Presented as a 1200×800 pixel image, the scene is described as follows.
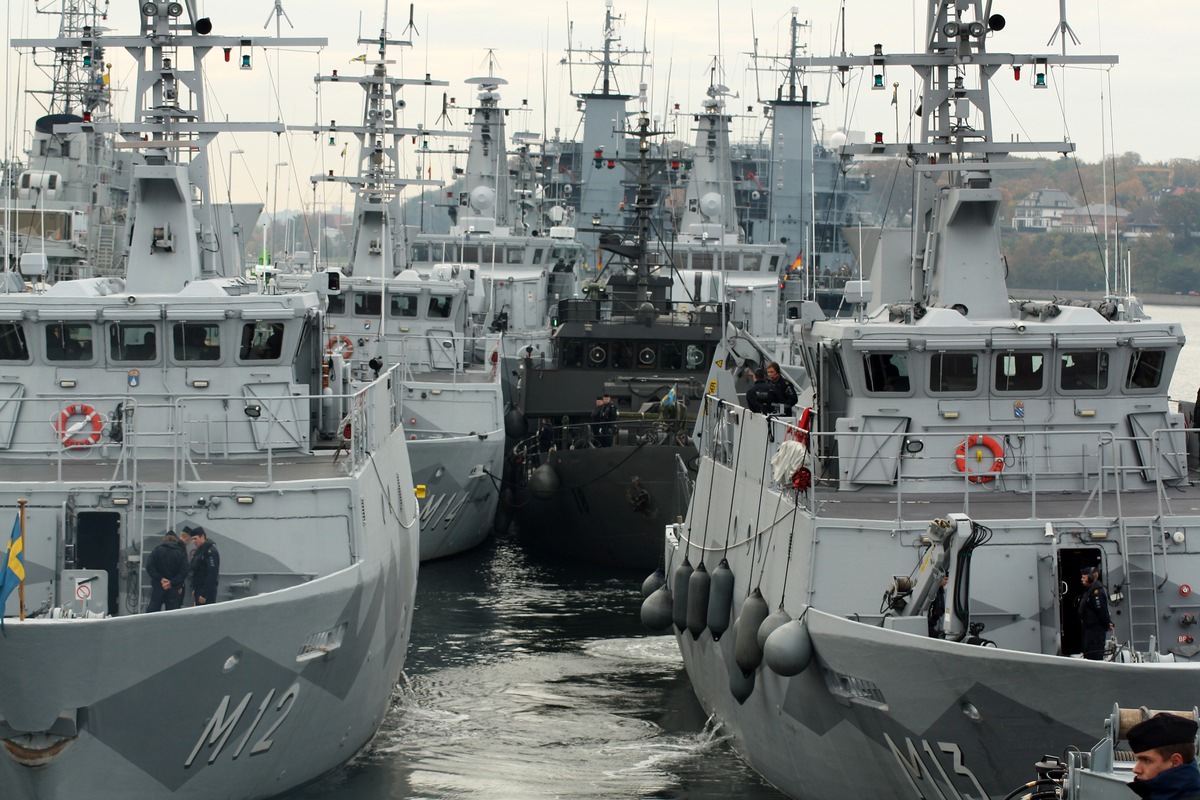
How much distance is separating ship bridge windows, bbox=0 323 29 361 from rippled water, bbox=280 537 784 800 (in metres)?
4.94

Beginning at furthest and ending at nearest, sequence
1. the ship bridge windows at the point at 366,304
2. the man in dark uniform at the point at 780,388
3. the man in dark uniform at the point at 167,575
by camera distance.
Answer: the ship bridge windows at the point at 366,304, the man in dark uniform at the point at 780,388, the man in dark uniform at the point at 167,575

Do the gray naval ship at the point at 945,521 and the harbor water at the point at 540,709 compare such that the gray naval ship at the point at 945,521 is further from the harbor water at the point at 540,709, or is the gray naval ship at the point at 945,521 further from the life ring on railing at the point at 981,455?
the harbor water at the point at 540,709

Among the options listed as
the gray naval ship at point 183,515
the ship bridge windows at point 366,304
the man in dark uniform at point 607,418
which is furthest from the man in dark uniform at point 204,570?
the ship bridge windows at point 366,304

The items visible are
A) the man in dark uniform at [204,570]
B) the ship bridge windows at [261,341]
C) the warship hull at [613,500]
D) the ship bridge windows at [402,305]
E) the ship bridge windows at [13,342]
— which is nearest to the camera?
the man in dark uniform at [204,570]

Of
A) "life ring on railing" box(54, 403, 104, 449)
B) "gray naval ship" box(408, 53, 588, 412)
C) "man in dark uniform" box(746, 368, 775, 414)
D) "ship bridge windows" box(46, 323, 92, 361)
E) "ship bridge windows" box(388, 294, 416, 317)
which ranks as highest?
"gray naval ship" box(408, 53, 588, 412)

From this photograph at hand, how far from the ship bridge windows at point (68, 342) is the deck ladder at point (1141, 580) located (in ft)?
30.7

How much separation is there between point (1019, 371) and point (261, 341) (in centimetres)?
700

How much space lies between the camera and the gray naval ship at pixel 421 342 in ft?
83.0

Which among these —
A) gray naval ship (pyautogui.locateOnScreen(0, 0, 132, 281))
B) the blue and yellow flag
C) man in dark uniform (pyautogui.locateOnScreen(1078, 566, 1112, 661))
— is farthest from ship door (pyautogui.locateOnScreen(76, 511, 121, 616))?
gray naval ship (pyautogui.locateOnScreen(0, 0, 132, 281))

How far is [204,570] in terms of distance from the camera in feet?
39.9

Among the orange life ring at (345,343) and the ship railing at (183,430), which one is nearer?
the ship railing at (183,430)

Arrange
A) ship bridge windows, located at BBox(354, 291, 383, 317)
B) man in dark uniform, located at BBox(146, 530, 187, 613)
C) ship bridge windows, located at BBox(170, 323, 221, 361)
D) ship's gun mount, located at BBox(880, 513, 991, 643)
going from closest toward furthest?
ship's gun mount, located at BBox(880, 513, 991, 643)
man in dark uniform, located at BBox(146, 530, 187, 613)
ship bridge windows, located at BBox(170, 323, 221, 361)
ship bridge windows, located at BBox(354, 291, 383, 317)

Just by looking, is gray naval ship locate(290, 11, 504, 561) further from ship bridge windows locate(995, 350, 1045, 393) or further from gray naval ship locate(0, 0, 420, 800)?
ship bridge windows locate(995, 350, 1045, 393)

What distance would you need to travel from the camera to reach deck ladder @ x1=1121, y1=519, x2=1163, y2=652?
11.4m
